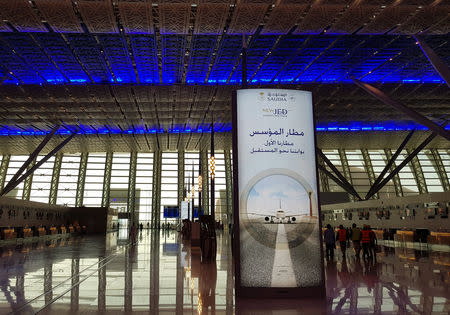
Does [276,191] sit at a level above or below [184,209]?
below

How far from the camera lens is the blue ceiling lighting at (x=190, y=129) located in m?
44.2

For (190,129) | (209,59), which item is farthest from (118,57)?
(190,129)

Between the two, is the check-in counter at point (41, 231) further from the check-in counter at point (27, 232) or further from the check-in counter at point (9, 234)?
the check-in counter at point (9, 234)

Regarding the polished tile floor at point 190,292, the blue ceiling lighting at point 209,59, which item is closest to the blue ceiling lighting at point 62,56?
the blue ceiling lighting at point 209,59

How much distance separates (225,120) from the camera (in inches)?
1624

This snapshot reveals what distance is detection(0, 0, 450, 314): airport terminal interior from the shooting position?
7.30m

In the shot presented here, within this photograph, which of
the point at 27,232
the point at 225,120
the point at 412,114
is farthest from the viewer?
the point at 225,120

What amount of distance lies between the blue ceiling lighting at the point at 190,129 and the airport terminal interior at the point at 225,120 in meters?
0.29

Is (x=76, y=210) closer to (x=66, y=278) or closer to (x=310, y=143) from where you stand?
(x=66, y=278)

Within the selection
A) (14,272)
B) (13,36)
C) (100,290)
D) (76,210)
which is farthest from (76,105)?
(100,290)

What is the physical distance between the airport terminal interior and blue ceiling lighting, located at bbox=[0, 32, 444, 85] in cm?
15

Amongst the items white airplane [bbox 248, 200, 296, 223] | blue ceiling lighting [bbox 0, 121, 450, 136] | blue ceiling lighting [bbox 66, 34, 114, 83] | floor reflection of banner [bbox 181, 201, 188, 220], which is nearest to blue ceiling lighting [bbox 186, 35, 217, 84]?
blue ceiling lighting [bbox 66, 34, 114, 83]

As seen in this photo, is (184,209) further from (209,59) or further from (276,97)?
(276,97)

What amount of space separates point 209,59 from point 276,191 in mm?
19263
